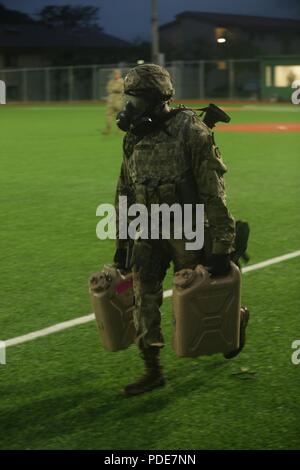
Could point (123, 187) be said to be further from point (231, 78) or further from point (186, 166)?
point (231, 78)

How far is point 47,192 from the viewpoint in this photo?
13.3 metres

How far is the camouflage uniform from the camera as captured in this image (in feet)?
14.5

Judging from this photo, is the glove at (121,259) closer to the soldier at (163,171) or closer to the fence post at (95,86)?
the soldier at (163,171)

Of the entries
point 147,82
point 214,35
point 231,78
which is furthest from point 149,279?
point 214,35

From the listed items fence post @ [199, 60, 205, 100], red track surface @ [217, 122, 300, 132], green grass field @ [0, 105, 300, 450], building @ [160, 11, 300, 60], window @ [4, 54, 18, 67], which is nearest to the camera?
green grass field @ [0, 105, 300, 450]

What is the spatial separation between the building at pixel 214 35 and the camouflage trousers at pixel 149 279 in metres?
56.0

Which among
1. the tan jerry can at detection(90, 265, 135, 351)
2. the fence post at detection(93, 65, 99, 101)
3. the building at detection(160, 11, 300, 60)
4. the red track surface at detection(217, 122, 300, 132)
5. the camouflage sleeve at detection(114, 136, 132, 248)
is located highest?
the building at detection(160, 11, 300, 60)

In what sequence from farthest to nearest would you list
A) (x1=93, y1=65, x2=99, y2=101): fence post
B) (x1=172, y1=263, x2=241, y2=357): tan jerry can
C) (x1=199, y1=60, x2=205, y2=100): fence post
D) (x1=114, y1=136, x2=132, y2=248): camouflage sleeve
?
1. (x1=93, y1=65, x2=99, y2=101): fence post
2. (x1=199, y1=60, x2=205, y2=100): fence post
3. (x1=114, y1=136, x2=132, y2=248): camouflage sleeve
4. (x1=172, y1=263, x2=241, y2=357): tan jerry can

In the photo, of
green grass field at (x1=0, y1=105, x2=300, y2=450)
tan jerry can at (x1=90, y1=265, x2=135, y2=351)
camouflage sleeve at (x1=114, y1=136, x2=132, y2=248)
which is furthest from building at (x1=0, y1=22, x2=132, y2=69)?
tan jerry can at (x1=90, y1=265, x2=135, y2=351)

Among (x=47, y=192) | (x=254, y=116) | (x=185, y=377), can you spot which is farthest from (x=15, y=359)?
(x=254, y=116)

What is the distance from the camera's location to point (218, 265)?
447 cm

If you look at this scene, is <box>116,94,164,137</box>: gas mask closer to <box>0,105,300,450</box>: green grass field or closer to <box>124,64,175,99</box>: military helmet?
<box>124,64,175,99</box>: military helmet

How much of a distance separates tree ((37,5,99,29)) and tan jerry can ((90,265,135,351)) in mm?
77148
